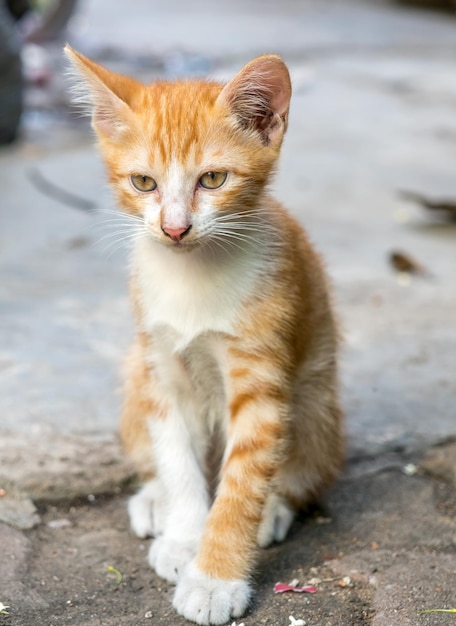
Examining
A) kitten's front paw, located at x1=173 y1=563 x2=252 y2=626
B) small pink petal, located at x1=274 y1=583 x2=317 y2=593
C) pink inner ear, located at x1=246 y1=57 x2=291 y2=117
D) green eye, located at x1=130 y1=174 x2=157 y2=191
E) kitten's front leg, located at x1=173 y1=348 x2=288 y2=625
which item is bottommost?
small pink petal, located at x1=274 y1=583 x2=317 y2=593

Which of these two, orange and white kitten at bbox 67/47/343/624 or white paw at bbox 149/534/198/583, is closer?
orange and white kitten at bbox 67/47/343/624

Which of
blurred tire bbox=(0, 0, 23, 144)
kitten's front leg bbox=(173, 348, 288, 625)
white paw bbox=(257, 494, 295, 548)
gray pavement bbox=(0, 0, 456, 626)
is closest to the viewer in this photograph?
kitten's front leg bbox=(173, 348, 288, 625)

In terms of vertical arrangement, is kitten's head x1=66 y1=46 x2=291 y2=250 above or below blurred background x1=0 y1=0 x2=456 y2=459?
above

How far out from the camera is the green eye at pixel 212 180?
2418 millimetres

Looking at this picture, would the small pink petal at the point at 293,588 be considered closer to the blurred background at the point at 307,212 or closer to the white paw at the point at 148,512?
the white paw at the point at 148,512

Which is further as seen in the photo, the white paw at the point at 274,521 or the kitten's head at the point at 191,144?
the white paw at the point at 274,521

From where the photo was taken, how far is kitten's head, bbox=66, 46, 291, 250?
2.39m

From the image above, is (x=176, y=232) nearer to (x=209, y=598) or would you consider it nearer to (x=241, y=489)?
(x=241, y=489)

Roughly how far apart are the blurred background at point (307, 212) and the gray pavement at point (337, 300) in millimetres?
12

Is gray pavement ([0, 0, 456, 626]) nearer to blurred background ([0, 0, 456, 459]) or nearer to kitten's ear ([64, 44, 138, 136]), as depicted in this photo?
blurred background ([0, 0, 456, 459])

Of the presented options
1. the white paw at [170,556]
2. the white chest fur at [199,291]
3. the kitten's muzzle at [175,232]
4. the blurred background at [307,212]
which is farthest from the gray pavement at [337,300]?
the kitten's muzzle at [175,232]

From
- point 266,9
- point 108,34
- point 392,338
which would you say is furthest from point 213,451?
point 266,9

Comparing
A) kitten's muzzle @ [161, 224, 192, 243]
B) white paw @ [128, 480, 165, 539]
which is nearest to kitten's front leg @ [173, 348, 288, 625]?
white paw @ [128, 480, 165, 539]

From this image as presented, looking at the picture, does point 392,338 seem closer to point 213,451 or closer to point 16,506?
point 213,451
